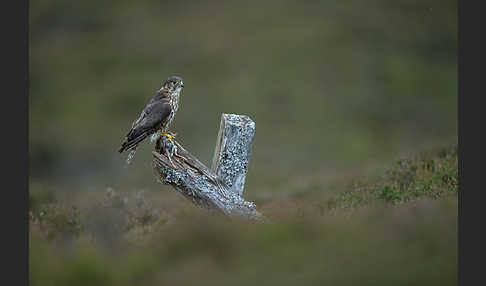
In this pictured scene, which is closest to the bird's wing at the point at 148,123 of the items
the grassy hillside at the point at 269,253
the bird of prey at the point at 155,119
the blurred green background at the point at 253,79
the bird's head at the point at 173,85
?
the bird of prey at the point at 155,119

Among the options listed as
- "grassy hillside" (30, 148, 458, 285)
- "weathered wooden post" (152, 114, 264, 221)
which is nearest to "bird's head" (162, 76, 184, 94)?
"weathered wooden post" (152, 114, 264, 221)

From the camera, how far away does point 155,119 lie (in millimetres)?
7453

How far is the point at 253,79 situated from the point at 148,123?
74.7ft

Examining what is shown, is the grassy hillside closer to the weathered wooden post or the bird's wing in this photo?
the weathered wooden post

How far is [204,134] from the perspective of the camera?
974 inches

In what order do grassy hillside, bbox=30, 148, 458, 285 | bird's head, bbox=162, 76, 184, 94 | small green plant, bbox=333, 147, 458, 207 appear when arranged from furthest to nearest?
bird's head, bbox=162, 76, 184, 94, small green plant, bbox=333, 147, 458, 207, grassy hillside, bbox=30, 148, 458, 285

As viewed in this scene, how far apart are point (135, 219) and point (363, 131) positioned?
67.6 ft

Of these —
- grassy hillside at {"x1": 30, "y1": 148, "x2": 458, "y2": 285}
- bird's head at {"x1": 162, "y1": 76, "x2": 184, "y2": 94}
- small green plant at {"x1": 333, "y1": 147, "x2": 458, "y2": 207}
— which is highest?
bird's head at {"x1": 162, "y1": 76, "x2": 184, "y2": 94}

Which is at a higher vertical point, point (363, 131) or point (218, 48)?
point (218, 48)

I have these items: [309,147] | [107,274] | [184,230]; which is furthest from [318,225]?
[309,147]

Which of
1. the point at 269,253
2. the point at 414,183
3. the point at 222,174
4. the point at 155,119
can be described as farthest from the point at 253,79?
the point at 269,253

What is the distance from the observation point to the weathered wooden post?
6430 mm

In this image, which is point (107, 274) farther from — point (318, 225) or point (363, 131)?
point (363, 131)

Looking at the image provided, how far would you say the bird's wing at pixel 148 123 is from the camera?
7.30m
